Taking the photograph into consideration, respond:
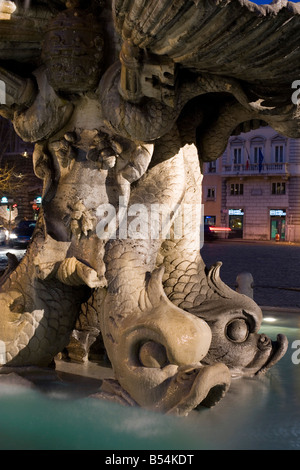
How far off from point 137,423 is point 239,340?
42.0 inches

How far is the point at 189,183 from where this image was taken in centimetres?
365

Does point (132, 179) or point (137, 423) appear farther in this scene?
point (132, 179)

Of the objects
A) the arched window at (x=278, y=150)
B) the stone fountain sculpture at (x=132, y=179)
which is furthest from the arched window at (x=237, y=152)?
the stone fountain sculpture at (x=132, y=179)

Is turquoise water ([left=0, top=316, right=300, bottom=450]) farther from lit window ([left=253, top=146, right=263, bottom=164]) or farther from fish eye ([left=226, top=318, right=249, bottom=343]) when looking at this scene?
lit window ([left=253, top=146, right=263, bottom=164])

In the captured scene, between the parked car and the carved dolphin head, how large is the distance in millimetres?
18805

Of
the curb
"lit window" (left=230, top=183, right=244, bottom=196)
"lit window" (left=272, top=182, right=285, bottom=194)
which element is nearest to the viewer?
the curb

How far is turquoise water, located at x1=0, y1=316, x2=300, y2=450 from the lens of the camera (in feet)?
7.58

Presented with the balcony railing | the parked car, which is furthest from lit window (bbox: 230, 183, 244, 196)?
the parked car

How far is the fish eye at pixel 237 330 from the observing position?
11.0 ft

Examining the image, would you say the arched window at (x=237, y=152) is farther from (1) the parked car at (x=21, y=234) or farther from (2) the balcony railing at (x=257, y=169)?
(1) the parked car at (x=21, y=234)

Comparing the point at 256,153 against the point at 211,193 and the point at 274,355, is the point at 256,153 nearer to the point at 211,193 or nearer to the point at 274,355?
the point at 211,193

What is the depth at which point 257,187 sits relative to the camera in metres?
39.7

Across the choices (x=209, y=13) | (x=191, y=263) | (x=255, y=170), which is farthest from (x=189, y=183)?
(x=255, y=170)

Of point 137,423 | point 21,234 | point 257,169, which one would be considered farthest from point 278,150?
point 137,423
